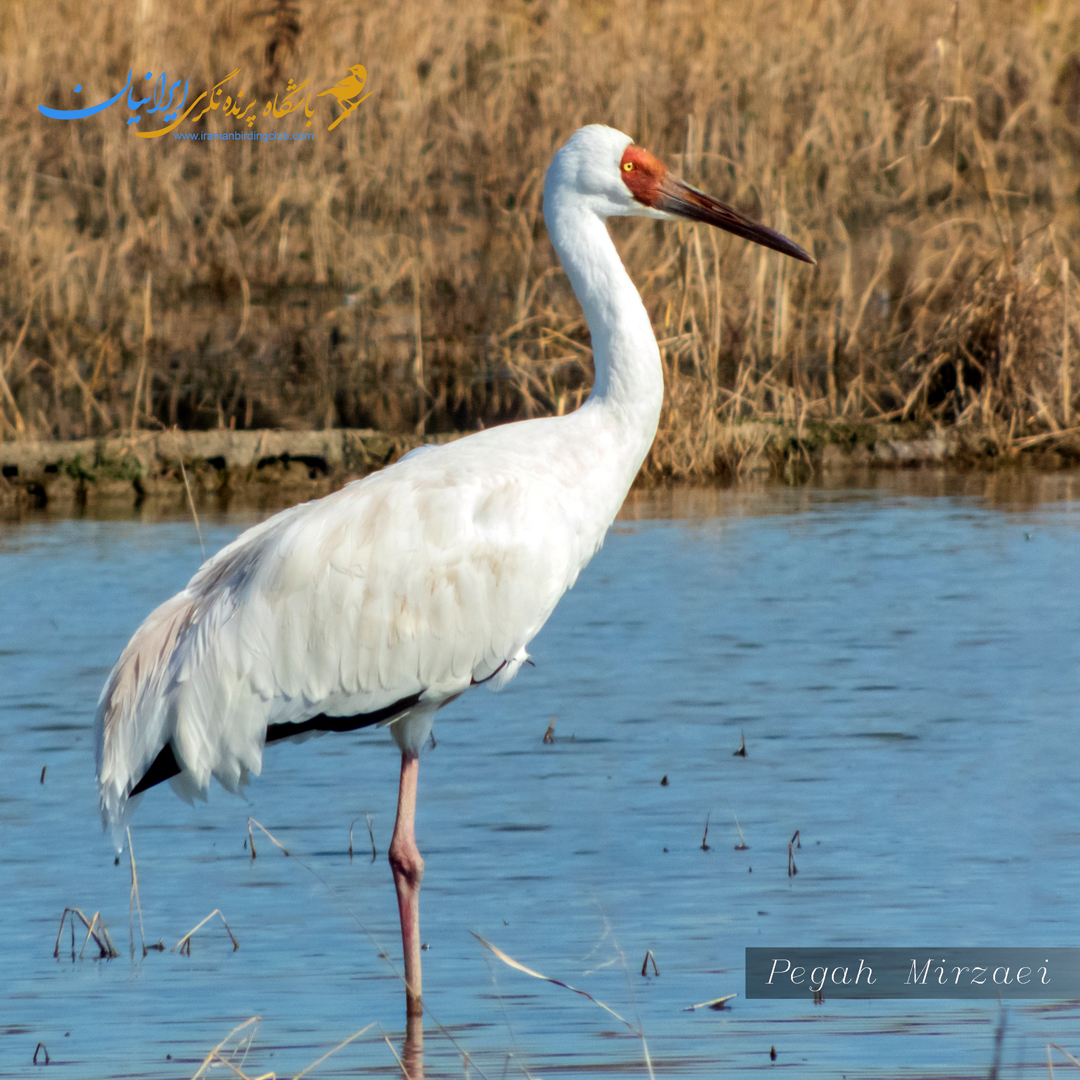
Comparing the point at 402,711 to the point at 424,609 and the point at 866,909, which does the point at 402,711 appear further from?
the point at 866,909

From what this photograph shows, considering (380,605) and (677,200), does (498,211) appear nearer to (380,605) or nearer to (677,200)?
(677,200)

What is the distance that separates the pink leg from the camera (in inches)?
216

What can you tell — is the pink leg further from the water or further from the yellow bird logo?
the yellow bird logo

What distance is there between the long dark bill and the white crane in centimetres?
67

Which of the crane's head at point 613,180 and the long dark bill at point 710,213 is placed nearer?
the crane's head at point 613,180

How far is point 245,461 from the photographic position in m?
12.8

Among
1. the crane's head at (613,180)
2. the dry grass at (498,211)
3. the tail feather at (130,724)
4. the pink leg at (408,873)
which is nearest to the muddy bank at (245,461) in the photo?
the dry grass at (498,211)

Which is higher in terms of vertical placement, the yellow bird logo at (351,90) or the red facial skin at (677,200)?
the yellow bird logo at (351,90)

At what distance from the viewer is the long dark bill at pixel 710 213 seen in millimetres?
6578

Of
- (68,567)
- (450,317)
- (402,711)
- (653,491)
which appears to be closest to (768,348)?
(653,491)

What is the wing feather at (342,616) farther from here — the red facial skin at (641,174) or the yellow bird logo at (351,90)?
the yellow bird logo at (351,90)

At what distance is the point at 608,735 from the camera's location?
786 cm

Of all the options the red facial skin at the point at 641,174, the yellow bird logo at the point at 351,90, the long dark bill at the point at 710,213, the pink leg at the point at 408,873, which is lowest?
the pink leg at the point at 408,873

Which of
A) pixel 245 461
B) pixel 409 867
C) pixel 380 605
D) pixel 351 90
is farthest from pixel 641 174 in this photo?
pixel 351 90
